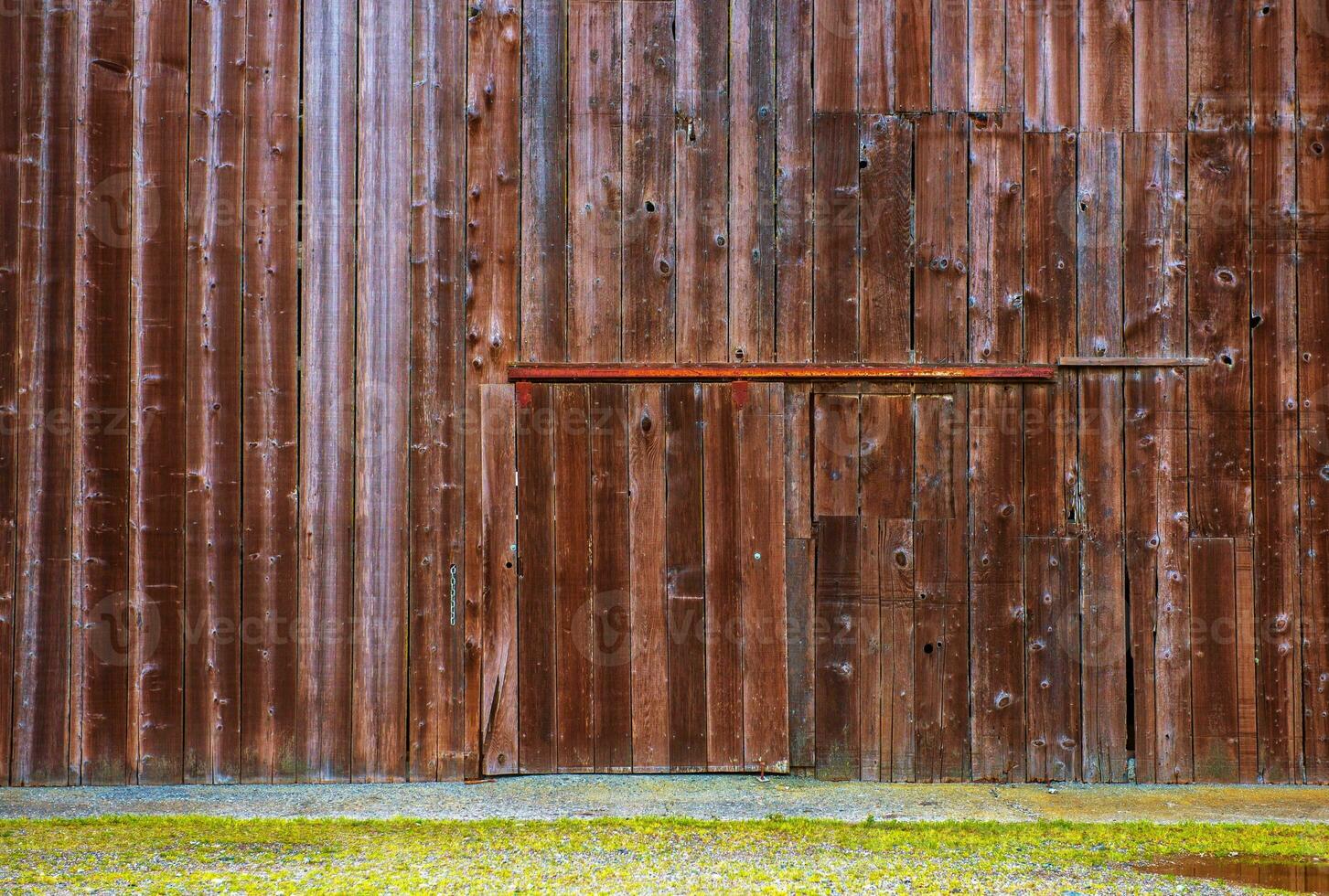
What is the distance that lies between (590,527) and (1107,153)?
276 centimetres

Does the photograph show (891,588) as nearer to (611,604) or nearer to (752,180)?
(611,604)

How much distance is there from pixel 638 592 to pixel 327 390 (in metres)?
1.57

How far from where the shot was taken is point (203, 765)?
4641 millimetres

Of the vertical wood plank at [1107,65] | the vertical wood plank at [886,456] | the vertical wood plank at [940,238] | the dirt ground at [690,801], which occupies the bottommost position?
the dirt ground at [690,801]

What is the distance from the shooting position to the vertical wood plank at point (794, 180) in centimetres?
477

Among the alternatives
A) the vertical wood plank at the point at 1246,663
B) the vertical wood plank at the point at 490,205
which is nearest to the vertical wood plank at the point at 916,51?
the vertical wood plank at the point at 490,205

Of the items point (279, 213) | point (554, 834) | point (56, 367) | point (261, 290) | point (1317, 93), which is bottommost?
point (554, 834)

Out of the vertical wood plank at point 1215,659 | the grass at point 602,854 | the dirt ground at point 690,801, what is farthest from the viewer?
the vertical wood plank at point 1215,659

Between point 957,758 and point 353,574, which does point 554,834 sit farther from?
point 957,758

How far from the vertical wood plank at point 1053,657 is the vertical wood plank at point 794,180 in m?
1.36

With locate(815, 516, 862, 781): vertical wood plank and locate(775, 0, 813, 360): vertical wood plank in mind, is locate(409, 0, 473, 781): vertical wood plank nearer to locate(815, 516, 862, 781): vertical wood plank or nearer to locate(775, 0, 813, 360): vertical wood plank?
locate(775, 0, 813, 360): vertical wood plank

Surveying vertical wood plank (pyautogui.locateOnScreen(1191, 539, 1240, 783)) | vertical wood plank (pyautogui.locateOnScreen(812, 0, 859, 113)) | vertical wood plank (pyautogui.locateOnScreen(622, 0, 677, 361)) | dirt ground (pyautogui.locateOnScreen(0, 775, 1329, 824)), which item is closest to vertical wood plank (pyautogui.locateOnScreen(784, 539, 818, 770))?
dirt ground (pyautogui.locateOnScreen(0, 775, 1329, 824))

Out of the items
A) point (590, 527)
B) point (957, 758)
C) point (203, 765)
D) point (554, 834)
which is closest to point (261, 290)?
point (590, 527)

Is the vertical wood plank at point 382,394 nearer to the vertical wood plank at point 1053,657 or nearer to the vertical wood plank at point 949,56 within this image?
the vertical wood plank at point 949,56
